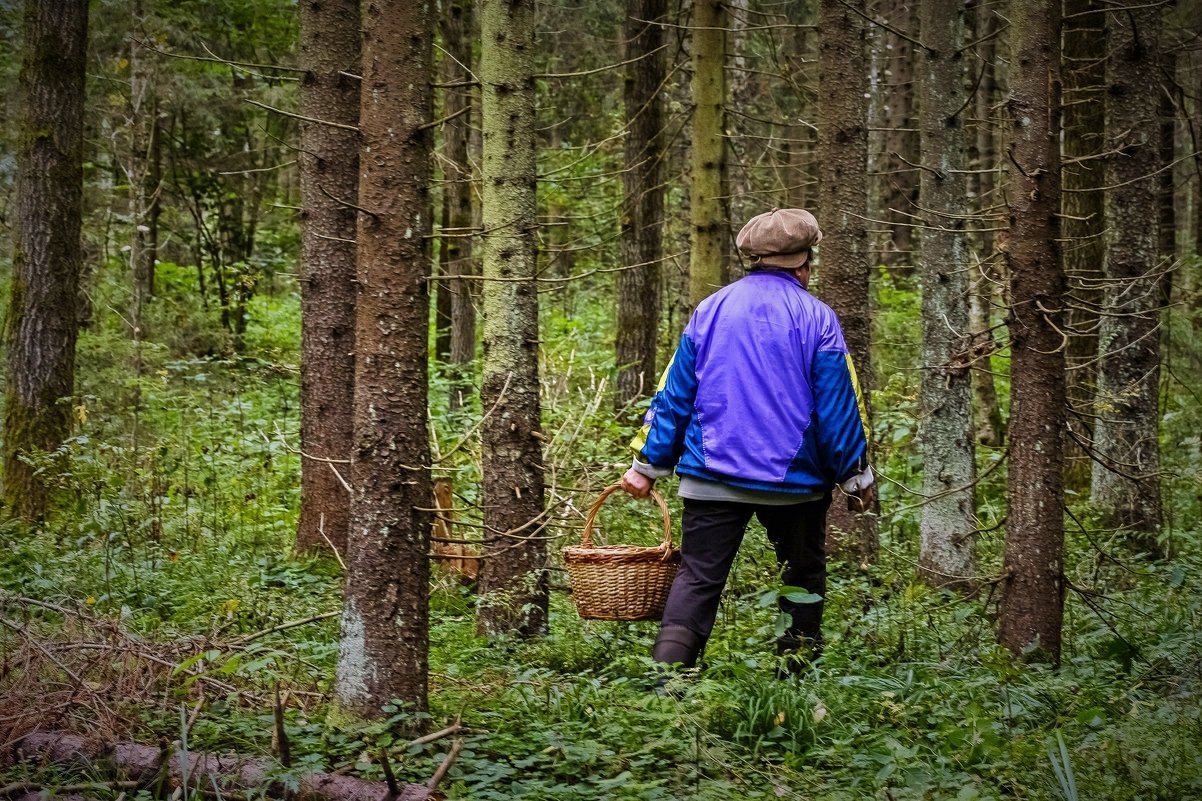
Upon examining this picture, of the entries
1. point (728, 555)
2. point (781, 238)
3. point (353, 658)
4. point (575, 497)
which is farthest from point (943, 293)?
point (353, 658)

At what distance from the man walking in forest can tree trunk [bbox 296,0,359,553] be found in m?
3.40

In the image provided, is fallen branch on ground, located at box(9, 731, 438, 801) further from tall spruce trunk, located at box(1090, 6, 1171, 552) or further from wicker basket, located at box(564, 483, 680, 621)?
tall spruce trunk, located at box(1090, 6, 1171, 552)

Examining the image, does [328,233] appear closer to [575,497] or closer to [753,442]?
[575,497]

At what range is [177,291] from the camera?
19.5 m

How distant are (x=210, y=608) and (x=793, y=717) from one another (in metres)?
3.67

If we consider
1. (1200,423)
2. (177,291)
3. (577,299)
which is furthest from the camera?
(577,299)

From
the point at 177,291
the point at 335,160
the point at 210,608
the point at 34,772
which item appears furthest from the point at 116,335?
the point at 34,772

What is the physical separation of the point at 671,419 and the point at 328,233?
3.68m

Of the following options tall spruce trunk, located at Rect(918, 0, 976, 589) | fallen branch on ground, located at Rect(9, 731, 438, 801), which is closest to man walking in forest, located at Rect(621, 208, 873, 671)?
fallen branch on ground, located at Rect(9, 731, 438, 801)

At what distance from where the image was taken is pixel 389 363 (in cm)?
423

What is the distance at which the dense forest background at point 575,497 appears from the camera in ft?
13.7

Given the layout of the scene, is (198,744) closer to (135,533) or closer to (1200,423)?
(135,533)

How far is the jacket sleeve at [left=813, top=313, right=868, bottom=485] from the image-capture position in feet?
16.7

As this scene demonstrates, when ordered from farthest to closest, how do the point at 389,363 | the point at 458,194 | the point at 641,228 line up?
the point at 458,194 < the point at 641,228 < the point at 389,363
